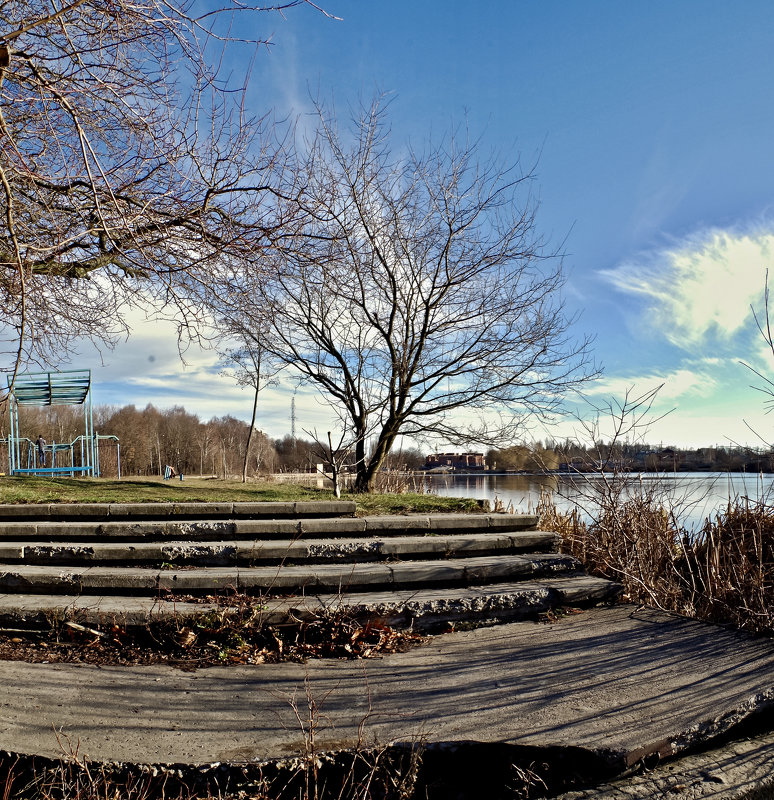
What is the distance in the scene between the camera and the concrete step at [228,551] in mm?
5126

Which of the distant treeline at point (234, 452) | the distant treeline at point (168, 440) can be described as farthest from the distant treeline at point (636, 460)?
the distant treeline at point (168, 440)

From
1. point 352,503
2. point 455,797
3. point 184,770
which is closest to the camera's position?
point 184,770

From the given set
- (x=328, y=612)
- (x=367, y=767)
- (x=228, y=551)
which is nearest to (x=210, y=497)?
(x=228, y=551)

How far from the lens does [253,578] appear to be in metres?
4.62

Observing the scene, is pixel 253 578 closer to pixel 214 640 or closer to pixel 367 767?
pixel 214 640

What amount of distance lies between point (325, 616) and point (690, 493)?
435 cm

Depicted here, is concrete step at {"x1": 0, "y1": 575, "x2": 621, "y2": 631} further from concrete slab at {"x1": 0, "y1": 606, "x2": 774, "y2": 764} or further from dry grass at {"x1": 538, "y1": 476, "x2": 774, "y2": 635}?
dry grass at {"x1": 538, "y1": 476, "x2": 774, "y2": 635}

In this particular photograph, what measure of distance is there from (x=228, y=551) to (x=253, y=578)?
0.65 metres

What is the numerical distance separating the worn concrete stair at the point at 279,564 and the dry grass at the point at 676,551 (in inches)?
19.5

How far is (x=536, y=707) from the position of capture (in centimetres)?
307

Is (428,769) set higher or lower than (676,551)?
lower

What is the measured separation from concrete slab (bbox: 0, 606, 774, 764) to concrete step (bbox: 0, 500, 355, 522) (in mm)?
2459

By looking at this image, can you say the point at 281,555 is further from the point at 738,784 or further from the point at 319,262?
the point at 738,784

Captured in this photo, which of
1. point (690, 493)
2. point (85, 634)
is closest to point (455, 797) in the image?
point (85, 634)
